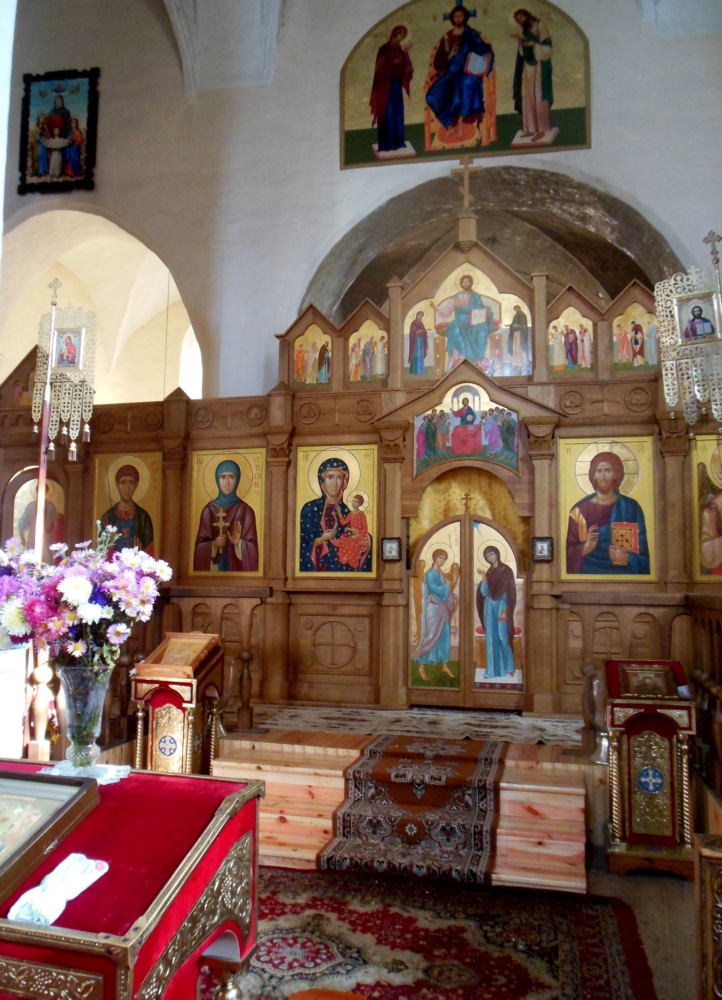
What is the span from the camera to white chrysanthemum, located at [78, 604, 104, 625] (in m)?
2.96

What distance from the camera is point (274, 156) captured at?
38.3 ft

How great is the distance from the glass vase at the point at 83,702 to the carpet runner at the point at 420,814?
263 cm

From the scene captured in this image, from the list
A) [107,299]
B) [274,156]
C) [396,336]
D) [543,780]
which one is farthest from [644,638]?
[107,299]

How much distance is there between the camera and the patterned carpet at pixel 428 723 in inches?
277

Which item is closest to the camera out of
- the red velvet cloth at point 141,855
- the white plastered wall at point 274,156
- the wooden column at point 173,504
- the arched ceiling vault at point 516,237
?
the red velvet cloth at point 141,855

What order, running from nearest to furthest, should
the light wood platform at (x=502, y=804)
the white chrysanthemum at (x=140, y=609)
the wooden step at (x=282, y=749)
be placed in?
1. the white chrysanthemum at (x=140, y=609)
2. the light wood platform at (x=502, y=804)
3. the wooden step at (x=282, y=749)

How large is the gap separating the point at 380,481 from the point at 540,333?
2307mm

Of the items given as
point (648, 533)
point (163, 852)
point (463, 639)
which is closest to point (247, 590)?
point (463, 639)

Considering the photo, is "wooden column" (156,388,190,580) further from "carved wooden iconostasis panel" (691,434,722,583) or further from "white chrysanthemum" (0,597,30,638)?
"white chrysanthemum" (0,597,30,638)

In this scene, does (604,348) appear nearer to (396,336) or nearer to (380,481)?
(396,336)

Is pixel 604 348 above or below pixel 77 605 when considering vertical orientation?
above

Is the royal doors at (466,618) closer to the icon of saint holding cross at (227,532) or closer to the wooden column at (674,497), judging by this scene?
the wooden column at (674,497)

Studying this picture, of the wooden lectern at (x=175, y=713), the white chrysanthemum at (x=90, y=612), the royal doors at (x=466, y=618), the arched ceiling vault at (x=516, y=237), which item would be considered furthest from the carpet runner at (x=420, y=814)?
the arched ceiling vault at (x=516, y=237)

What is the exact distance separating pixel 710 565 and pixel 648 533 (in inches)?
25.7
